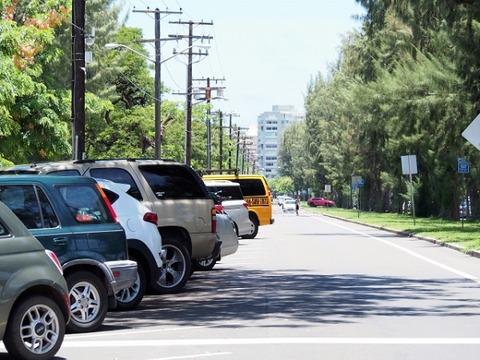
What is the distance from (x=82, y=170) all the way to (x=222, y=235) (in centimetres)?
614

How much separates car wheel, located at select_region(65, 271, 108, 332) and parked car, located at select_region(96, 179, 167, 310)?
2749mm

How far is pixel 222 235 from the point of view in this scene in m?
22.8

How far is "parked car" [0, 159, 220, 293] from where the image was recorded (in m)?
17.9

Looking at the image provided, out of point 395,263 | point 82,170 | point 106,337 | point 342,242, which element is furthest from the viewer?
point 342,242

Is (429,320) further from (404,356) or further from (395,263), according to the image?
(395,263)

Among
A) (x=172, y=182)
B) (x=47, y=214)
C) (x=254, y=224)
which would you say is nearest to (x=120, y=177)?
(x=172, y=182)

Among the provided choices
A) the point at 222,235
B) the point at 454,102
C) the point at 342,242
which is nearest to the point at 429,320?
the point at 222,235

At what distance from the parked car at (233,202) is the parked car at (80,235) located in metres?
18.7

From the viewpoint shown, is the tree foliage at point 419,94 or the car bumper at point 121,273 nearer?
the car bumper at point 121,273

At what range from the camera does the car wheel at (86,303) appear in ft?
42.4

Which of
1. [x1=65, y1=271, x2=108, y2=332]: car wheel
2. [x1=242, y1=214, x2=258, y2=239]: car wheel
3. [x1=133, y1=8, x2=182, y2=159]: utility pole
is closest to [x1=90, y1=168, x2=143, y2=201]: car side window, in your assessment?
[x1=65, y1=271, x2=108, y2=332]: car wheel

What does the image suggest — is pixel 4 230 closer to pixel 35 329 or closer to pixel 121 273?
Answer: pixel 35 329

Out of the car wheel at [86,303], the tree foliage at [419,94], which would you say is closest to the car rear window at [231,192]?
the tree foliage at [419,94]

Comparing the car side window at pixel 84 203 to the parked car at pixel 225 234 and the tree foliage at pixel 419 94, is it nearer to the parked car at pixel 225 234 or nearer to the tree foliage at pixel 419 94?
the parked car at pixel 225 234
